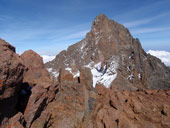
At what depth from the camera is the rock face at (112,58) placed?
7131cm

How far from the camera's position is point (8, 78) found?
772cm

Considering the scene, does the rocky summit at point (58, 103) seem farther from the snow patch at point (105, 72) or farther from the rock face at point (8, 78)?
the snow patch at point (105, 72)

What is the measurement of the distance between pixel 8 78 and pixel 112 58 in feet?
238

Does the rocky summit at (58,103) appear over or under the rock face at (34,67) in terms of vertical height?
under

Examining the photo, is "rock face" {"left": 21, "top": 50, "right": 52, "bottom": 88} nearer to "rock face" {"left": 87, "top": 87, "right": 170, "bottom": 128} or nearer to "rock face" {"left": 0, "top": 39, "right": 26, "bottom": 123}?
"rock face" {"left": 0, "top": 39, "right": 26, "bottom": 123}

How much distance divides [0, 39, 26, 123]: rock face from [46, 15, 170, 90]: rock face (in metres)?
58.3

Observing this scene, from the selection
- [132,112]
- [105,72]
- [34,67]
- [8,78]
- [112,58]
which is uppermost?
[112,58]

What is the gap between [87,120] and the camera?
40.5 feet

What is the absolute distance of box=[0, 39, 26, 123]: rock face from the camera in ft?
24.4

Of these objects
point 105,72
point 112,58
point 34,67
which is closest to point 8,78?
point 34,67

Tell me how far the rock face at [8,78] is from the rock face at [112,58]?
191ft

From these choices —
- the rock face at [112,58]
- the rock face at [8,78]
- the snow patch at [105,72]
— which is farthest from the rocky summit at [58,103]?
the rock face at [112,58]

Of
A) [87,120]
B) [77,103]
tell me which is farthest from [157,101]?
[77,103]

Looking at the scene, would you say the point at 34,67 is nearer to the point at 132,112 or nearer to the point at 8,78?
the point at 8,78
